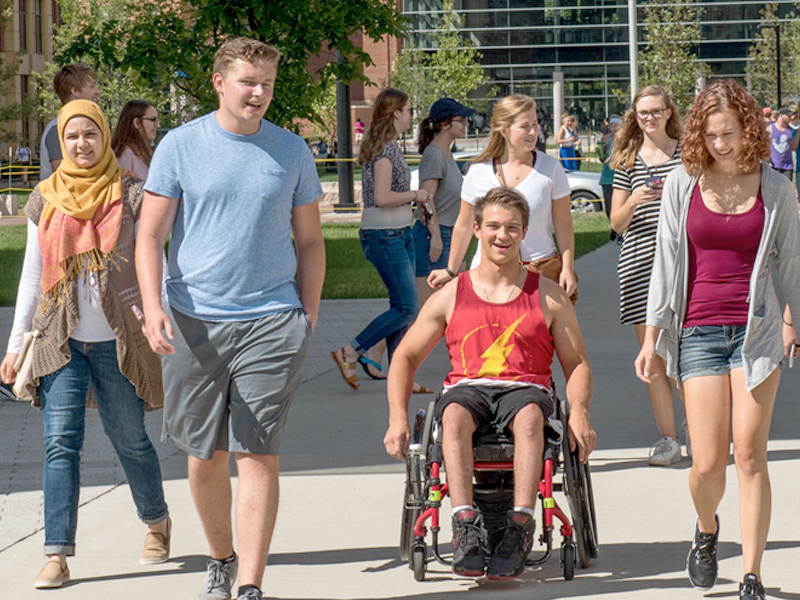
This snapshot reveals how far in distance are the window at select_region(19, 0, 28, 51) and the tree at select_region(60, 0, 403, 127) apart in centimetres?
4774

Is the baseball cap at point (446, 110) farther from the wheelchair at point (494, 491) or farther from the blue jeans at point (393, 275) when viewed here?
the wheelchair at point (494, 491)

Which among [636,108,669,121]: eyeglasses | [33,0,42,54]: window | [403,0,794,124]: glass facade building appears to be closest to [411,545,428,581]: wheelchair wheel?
[636,108,669,121]: eyeglasses

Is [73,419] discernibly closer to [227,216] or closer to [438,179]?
[227,216]

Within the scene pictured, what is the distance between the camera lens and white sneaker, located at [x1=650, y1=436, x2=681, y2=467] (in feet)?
21.5

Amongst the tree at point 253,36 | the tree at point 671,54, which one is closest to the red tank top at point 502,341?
the tree at point 253,36

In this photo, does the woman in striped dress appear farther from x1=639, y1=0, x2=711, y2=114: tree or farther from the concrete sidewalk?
x1=639, y1=0, x2=711, y2=114: tree

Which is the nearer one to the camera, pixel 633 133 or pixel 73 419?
pixel 73 419

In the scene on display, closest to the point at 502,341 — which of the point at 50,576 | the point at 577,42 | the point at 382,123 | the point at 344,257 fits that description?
the point at 50,576

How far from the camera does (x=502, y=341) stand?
488 cm

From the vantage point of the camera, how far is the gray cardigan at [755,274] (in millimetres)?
4457

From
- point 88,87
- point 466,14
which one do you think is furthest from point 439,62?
point 88,87

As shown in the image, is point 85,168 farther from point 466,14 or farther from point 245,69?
point 466,14

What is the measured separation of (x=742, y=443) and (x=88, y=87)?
427cm

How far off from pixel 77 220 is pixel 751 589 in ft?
8.76
